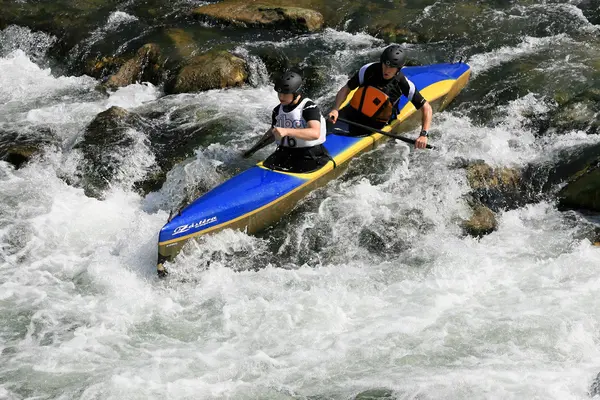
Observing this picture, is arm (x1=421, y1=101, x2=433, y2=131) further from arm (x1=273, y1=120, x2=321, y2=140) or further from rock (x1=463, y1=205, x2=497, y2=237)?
arm (x1=273, y1=120, x2=321, y2=140)

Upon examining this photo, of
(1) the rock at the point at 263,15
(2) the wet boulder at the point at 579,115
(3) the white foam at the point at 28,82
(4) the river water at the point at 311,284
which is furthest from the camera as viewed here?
(1) the rock at the point at 263,15

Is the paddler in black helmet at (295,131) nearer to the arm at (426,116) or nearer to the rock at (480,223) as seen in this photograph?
the arm at (426,116)

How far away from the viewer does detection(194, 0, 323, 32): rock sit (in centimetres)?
1078

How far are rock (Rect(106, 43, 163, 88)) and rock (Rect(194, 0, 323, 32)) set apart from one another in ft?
4.86

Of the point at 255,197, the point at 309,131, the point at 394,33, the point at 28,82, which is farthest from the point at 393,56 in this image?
the point at 28,82

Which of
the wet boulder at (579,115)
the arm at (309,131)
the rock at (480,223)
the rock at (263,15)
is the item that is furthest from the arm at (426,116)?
the rock at (263,15)

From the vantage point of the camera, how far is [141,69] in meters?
9.92

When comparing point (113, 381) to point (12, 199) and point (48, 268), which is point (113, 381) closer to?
point (48, 268)

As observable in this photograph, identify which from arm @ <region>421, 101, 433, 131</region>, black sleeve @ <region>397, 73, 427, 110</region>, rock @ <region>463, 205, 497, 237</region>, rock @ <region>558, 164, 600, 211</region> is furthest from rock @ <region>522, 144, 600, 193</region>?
black sleeve @ <region>397, 73, 427, 110</region>

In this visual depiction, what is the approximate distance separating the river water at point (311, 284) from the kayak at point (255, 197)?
127mm

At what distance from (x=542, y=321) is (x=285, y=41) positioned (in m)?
6.48

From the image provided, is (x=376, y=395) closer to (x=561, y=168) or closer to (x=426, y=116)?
(x=426, y=116)

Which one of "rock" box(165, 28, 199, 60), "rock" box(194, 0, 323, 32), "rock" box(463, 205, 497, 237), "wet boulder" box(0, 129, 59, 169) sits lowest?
"rock" box(463, 205, 497, 237)

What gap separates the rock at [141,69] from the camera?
32.0 feet
